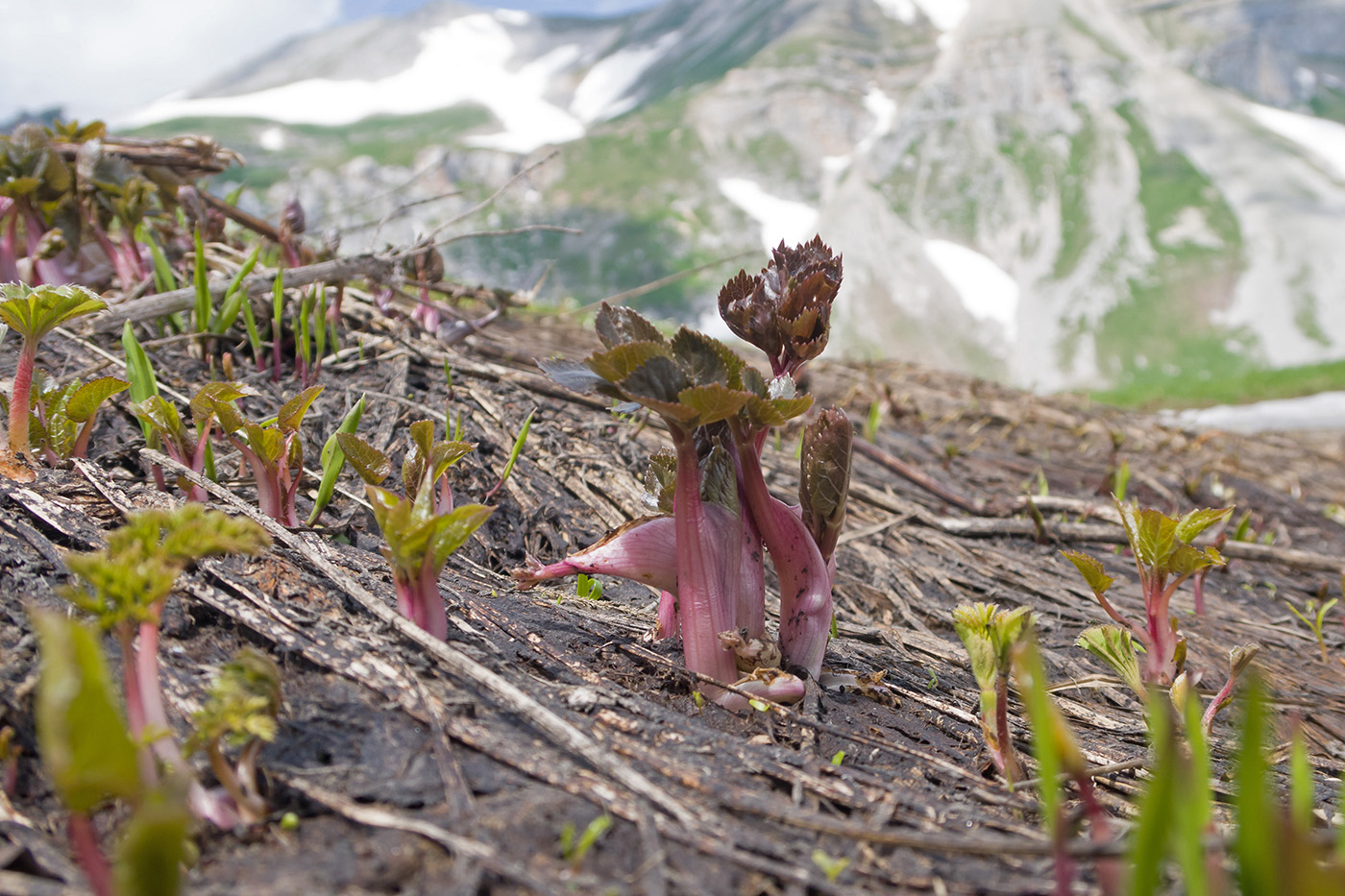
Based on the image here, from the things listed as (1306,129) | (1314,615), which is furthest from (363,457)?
(1306,129)

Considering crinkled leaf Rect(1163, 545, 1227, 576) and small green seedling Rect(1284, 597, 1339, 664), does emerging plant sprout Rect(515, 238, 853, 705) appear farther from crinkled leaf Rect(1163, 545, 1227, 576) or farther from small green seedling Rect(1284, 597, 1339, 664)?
small green seedling Rect(1284, 597, 1339, 664)

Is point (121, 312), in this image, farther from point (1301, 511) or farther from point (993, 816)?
point (1301, 511)

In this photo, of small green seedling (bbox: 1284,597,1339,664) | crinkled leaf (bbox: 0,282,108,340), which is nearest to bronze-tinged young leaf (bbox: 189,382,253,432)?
crinkled leaf (bbox: 0,282,108,340)

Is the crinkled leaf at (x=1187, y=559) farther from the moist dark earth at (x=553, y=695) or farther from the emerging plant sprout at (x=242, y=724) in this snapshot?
the emerging plant sprout at (x=242, y=724)

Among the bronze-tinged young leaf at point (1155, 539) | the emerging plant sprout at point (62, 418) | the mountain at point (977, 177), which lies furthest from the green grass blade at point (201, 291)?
the mountain at point (977, 177)

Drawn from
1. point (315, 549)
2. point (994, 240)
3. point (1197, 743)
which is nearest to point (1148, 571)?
point (1197, 743)
